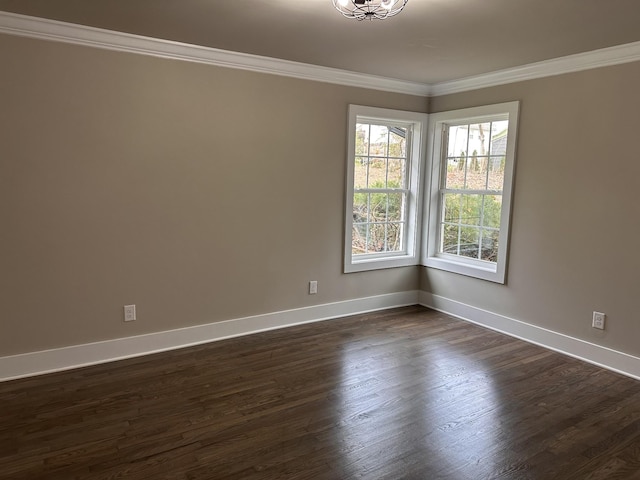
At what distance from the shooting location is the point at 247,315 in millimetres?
3990

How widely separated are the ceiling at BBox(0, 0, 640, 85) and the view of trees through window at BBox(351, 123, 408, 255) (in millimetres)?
1055

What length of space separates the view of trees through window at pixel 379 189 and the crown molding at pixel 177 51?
18.5 inches

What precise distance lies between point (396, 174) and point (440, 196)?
0.55m

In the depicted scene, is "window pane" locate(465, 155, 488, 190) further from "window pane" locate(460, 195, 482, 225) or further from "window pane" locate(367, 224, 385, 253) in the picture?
"window pane" locate(367, 224, 385, 253)

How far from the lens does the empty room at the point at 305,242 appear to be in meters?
2.43

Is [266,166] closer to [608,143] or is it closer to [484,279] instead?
[484,279]

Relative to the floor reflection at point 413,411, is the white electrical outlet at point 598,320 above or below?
above

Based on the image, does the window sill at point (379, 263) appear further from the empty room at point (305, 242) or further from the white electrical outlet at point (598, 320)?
the white electrical outlet at point (598, 320)

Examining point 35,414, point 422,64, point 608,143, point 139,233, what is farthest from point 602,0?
point 35,414

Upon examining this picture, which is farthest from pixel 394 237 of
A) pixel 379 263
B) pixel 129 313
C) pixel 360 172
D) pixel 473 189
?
pixel 129 313

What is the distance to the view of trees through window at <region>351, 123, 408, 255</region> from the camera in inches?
181

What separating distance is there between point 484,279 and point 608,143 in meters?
1.59

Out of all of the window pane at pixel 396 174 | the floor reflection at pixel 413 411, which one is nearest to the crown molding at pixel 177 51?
the window pane at pixel 396 174

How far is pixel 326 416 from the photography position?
2.63m
